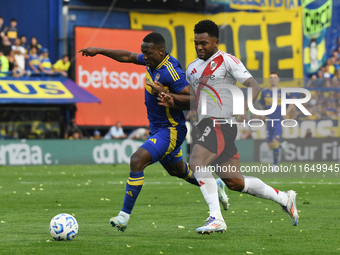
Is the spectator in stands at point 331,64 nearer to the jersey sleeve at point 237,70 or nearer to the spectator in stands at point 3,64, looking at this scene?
the spectator in stands at point 3,64

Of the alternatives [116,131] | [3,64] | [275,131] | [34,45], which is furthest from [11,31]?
[275,131]

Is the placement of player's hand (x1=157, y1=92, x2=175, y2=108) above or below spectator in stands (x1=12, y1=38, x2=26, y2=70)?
below

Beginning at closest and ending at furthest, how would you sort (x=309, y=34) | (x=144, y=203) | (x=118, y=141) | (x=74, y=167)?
Result: (x=144, y=203) → (x=74, y=167) → (x=118, y=141) → (x=309, y=34)

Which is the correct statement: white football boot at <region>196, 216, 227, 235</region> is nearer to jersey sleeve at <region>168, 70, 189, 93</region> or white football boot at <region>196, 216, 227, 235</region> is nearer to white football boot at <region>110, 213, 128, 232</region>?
white football boot at <region>110, 213, 128, 232</region>

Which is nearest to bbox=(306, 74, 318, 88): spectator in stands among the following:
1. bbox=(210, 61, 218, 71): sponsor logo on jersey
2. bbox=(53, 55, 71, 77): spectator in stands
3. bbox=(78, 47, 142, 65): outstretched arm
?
→ bbox=(53, 55, 71, 77): spectator in stands

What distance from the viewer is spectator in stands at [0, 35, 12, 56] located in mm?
20778

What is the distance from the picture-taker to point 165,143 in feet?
22.1

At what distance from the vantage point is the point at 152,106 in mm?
6809

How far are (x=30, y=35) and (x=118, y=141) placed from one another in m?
7.23

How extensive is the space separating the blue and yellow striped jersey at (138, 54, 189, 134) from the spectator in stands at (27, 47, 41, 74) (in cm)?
1570

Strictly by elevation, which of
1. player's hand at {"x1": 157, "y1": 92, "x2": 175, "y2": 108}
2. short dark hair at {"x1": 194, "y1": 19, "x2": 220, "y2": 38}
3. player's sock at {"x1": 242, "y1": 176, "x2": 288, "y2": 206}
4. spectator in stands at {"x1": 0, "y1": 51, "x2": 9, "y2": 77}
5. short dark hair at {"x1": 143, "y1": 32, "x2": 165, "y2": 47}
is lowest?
player's sock at {"x1": 242, "y1": 176, "x2": 288, "y2": 206}

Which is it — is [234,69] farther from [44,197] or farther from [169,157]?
[44,197]

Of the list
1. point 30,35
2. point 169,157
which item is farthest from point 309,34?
point 169,157

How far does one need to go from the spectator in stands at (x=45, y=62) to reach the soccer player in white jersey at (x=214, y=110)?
1645 cm
